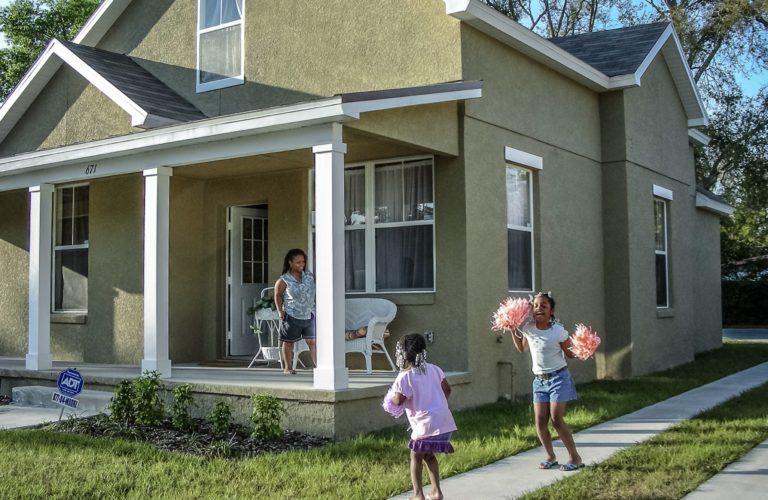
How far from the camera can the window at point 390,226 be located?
36.4ft

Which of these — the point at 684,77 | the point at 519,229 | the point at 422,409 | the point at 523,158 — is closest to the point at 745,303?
the point at 684,77

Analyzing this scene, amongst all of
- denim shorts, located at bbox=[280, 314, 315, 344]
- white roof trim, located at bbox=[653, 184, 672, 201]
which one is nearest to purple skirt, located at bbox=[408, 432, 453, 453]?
denim shorts, located at bbox=[280, 314, 315, 344]

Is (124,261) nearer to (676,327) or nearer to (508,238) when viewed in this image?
(508,238)

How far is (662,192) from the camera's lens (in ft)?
51.5

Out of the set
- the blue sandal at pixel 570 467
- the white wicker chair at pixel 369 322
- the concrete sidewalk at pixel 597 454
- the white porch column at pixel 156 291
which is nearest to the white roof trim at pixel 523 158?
the white wicker chair at pixel 369 322

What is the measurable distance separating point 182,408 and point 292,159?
13.0 feet

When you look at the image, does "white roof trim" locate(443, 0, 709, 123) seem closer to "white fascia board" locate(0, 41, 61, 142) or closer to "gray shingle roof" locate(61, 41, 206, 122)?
"gray shingle roof" locate(61, 41, 206, 122)

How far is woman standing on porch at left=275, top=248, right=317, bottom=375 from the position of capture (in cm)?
1041

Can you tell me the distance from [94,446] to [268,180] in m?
5.40

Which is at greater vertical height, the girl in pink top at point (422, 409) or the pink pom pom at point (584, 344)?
the pink pom pom at point (584, 344)

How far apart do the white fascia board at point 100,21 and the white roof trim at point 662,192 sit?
9469mm

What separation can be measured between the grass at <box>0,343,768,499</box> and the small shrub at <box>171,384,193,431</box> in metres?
0.72

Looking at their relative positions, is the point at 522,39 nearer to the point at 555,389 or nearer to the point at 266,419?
the point at 555,389

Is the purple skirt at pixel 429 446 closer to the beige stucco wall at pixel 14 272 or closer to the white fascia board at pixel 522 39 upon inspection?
the white fascia board at pixel 522 39
